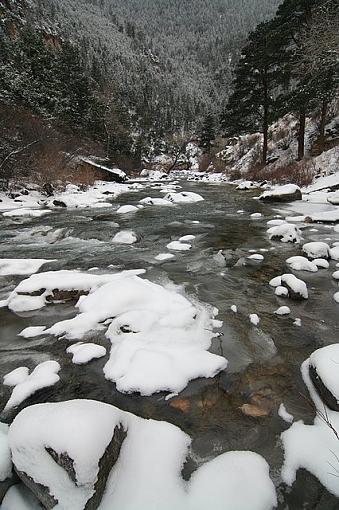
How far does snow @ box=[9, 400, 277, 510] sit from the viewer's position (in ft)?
5.38

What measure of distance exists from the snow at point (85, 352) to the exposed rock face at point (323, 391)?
200 centimetres

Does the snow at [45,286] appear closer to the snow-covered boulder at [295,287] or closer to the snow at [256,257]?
the snow-covered boulder at [295,287]

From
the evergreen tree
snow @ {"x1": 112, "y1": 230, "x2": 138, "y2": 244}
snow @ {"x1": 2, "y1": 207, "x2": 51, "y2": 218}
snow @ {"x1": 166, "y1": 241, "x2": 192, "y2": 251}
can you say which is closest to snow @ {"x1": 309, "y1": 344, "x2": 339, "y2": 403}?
snow @ {"x1": 166, "y1": 241, "x2": 192, "y2": 251}

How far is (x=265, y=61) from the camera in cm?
1823

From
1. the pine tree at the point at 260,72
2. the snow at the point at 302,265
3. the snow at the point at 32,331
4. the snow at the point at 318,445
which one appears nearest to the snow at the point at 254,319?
the snow at the point at 318,445

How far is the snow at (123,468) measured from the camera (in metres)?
1.64

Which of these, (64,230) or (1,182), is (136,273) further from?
(1,182)

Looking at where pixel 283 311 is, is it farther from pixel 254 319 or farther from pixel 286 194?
pixel 286 194

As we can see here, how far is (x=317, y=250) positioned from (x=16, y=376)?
5.30m

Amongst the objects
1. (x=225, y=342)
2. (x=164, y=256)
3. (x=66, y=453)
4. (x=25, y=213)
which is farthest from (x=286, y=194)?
(x=66, y=453)

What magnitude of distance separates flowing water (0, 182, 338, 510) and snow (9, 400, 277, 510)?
0.12m

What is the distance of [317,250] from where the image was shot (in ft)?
18.6

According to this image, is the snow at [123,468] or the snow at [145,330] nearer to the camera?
the snow at [123,468]

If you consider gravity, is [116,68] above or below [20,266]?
above
